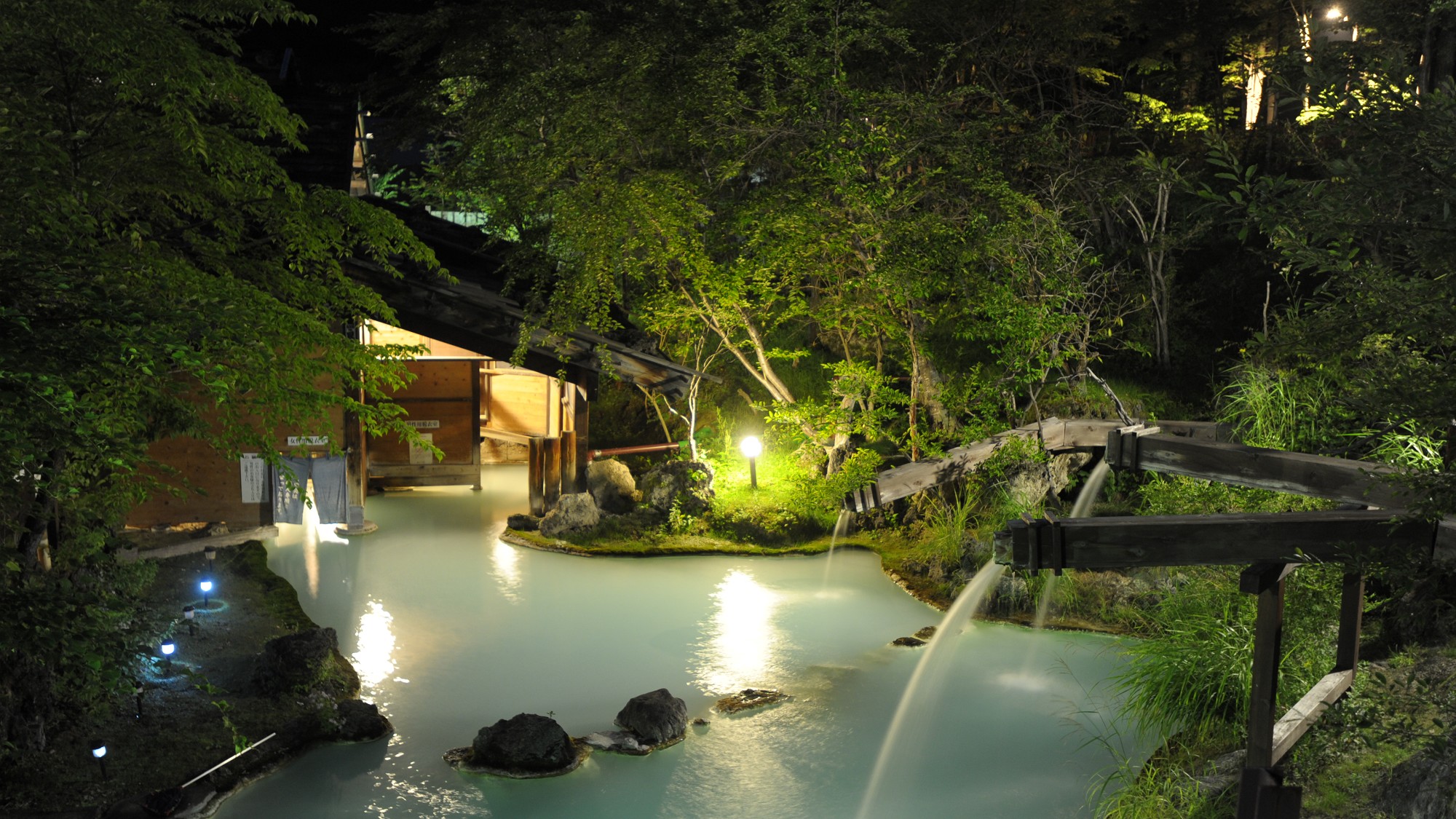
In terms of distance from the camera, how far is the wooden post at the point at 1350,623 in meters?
6.14

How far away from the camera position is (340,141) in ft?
55.0

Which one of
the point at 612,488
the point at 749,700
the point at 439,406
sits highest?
the point at 439,406

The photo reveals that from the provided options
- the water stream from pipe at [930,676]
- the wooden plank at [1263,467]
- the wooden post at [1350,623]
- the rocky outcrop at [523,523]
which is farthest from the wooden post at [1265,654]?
the rocky outcrop at [523,523]

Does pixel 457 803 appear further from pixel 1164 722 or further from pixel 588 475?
pixel 588 475

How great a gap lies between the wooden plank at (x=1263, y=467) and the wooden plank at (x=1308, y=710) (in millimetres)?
1151

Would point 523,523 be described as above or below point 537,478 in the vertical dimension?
below

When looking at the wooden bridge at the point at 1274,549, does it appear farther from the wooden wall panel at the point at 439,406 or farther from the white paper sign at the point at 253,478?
the wooden wall panel at the point at 439,406

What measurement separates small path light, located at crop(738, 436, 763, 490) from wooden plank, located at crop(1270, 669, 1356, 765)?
9250 mm

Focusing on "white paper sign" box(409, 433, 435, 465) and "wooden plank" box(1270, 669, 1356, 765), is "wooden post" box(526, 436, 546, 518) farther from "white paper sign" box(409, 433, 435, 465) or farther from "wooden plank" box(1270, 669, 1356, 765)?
"wooden plank" box(1270, 669, 1356, 765)

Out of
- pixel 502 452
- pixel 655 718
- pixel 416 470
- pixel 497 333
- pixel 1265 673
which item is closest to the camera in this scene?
pixel 1265 673

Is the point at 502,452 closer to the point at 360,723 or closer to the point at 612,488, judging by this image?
the point at 612,488

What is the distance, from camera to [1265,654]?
543 cm

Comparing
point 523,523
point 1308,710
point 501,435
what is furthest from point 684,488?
point 1308,710

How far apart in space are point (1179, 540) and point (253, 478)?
12.6 m
